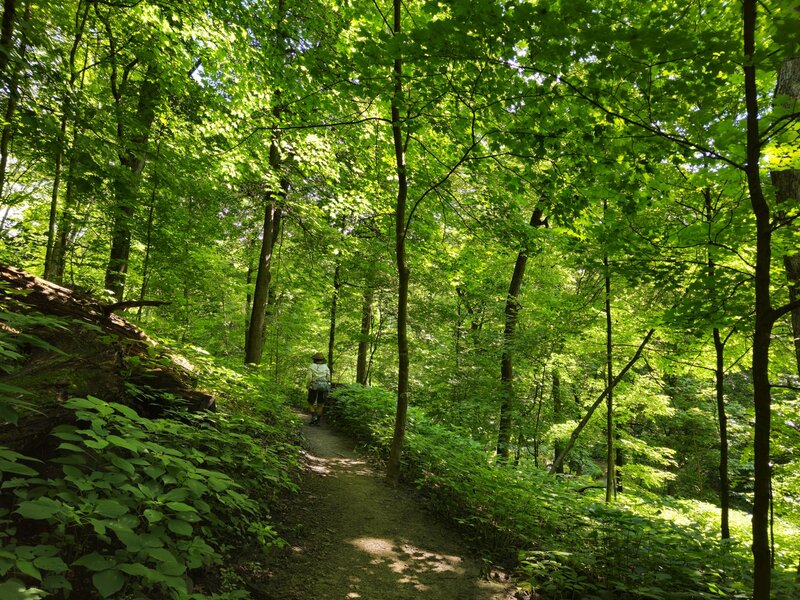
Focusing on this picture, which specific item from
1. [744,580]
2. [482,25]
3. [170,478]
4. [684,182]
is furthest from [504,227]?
[170,478]

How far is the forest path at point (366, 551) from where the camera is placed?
12.1 ft

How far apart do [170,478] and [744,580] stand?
5388mm

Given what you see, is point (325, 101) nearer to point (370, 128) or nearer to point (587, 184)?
point (370, 128)

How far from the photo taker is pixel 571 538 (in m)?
4.62

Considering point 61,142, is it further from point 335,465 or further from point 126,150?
point 335,465

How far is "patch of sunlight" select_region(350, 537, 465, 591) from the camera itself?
4.17m

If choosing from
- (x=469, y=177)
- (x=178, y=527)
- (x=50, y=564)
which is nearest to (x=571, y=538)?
(x=178, y=527)

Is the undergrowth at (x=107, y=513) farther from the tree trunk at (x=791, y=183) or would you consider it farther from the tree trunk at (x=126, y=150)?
the tree trunk at (x=791, y=183)

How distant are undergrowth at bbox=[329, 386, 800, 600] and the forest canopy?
785mm

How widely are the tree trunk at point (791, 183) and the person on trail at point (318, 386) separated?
9429mm

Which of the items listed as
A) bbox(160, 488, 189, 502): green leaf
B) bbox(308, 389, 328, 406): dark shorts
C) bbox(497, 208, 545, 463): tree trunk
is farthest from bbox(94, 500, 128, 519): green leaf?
bbox(308, 389, 328, 406): dark shorts

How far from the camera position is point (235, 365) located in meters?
7.90

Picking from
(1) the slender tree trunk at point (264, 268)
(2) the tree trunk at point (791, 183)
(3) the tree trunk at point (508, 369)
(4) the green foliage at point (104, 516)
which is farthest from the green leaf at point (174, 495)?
(1) the slender tree trunk at point (264, 268)

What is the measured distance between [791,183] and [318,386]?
1016cm
